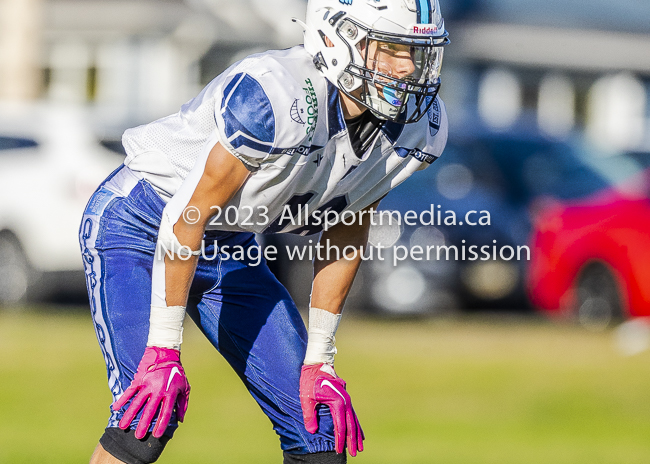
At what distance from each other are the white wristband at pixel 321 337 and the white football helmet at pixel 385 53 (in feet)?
2.60

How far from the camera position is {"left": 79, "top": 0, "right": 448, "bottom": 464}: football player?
3.15 meters

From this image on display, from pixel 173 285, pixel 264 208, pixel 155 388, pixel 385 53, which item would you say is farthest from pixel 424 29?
pixel 155 388

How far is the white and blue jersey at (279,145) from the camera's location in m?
3.08

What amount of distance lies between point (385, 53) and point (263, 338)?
1032 millimetres

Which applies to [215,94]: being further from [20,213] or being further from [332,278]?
[20,213]

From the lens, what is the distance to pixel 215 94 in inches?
131

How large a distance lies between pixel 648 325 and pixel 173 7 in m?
12.9

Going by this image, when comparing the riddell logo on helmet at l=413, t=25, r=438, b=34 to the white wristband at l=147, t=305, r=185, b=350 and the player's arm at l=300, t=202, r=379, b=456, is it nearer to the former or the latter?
the player's arm at l=300, t=202, r=379, b=456

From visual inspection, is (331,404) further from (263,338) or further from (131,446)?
(131,446)

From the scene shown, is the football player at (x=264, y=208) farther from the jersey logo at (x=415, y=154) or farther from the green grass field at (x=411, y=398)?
the green grass field at (x=411, y=398)

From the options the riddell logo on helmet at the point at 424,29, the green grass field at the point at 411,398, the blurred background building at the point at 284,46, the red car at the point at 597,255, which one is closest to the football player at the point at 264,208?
the riddell logo on helmet at the point at 424,29

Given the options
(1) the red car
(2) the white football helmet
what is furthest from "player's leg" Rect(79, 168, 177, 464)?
(1) the red car

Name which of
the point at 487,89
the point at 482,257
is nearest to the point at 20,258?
the point at 482,257

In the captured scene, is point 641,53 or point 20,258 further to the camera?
point 641,53
